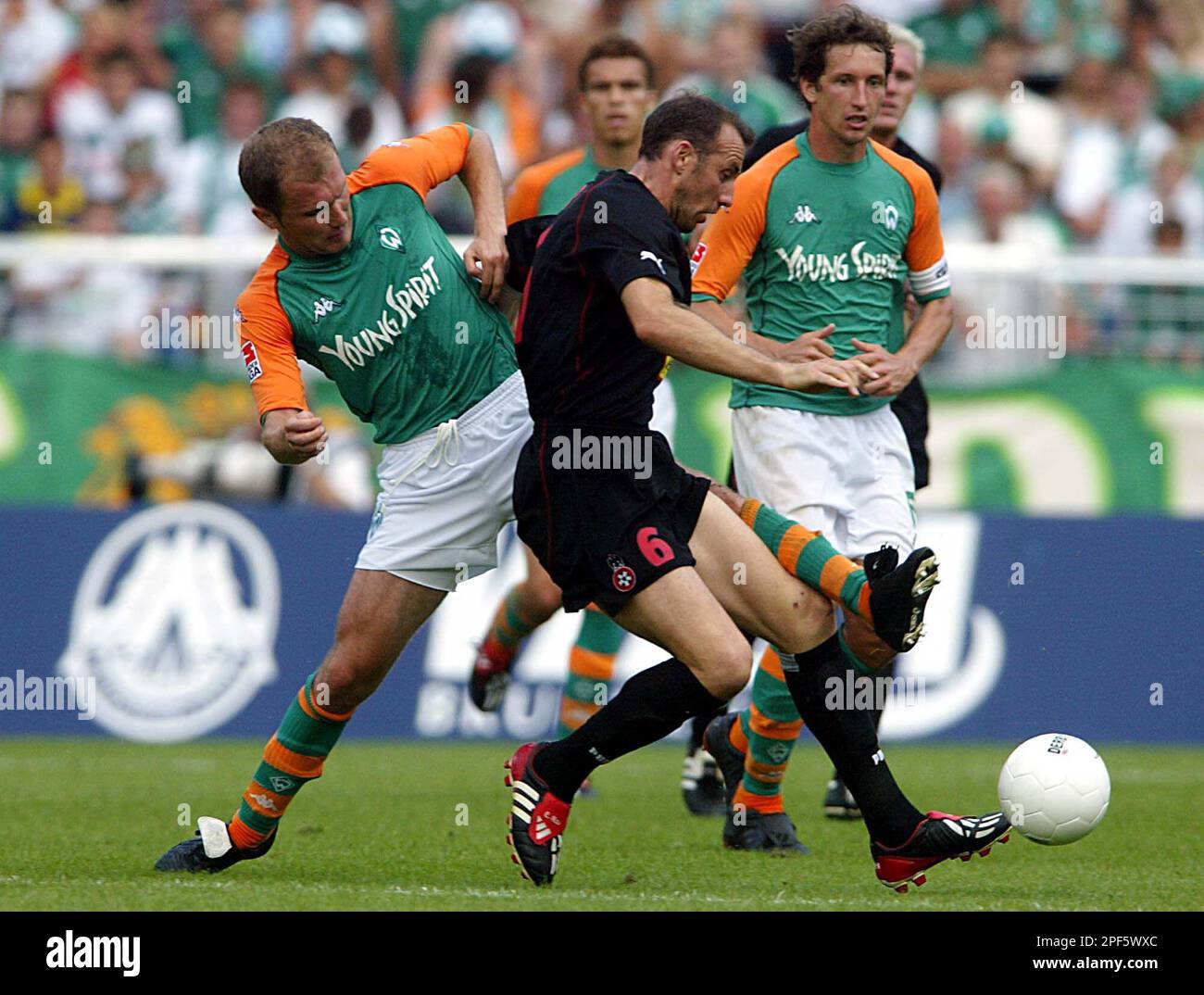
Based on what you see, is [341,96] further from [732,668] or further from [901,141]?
[732,668]

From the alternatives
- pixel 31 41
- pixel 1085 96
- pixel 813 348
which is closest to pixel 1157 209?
pixel 1085 96

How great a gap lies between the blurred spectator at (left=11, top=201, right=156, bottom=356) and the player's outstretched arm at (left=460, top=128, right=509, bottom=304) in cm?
603

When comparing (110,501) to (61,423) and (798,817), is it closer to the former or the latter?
(61,423)

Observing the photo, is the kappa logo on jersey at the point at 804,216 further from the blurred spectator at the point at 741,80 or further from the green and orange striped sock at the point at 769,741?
the blurred spectator at the point at 741,80

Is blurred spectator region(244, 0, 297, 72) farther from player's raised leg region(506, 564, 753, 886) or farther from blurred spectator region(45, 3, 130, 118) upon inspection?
player's raised leg region(506, 564, 753, 886)

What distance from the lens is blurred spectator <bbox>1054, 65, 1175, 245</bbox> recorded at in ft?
47.5

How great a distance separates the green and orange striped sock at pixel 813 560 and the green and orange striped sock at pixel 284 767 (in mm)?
1472

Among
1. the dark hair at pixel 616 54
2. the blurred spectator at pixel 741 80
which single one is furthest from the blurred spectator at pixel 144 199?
the dark hair at pixel 616 54

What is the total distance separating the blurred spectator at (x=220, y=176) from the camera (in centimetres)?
1348

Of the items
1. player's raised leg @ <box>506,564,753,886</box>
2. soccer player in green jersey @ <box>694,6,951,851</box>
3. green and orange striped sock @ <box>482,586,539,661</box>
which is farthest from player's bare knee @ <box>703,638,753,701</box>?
green and orange striped sock @ <box>482,586,539,661</box>

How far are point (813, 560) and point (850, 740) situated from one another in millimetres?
559

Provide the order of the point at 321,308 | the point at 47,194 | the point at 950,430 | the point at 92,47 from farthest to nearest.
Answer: the point at 92,47, the point at 47,194, the point at 950,430, the point at 321,308

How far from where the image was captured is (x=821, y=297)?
7.08 m

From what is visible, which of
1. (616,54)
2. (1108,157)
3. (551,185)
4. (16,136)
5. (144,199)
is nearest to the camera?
(616,54)
